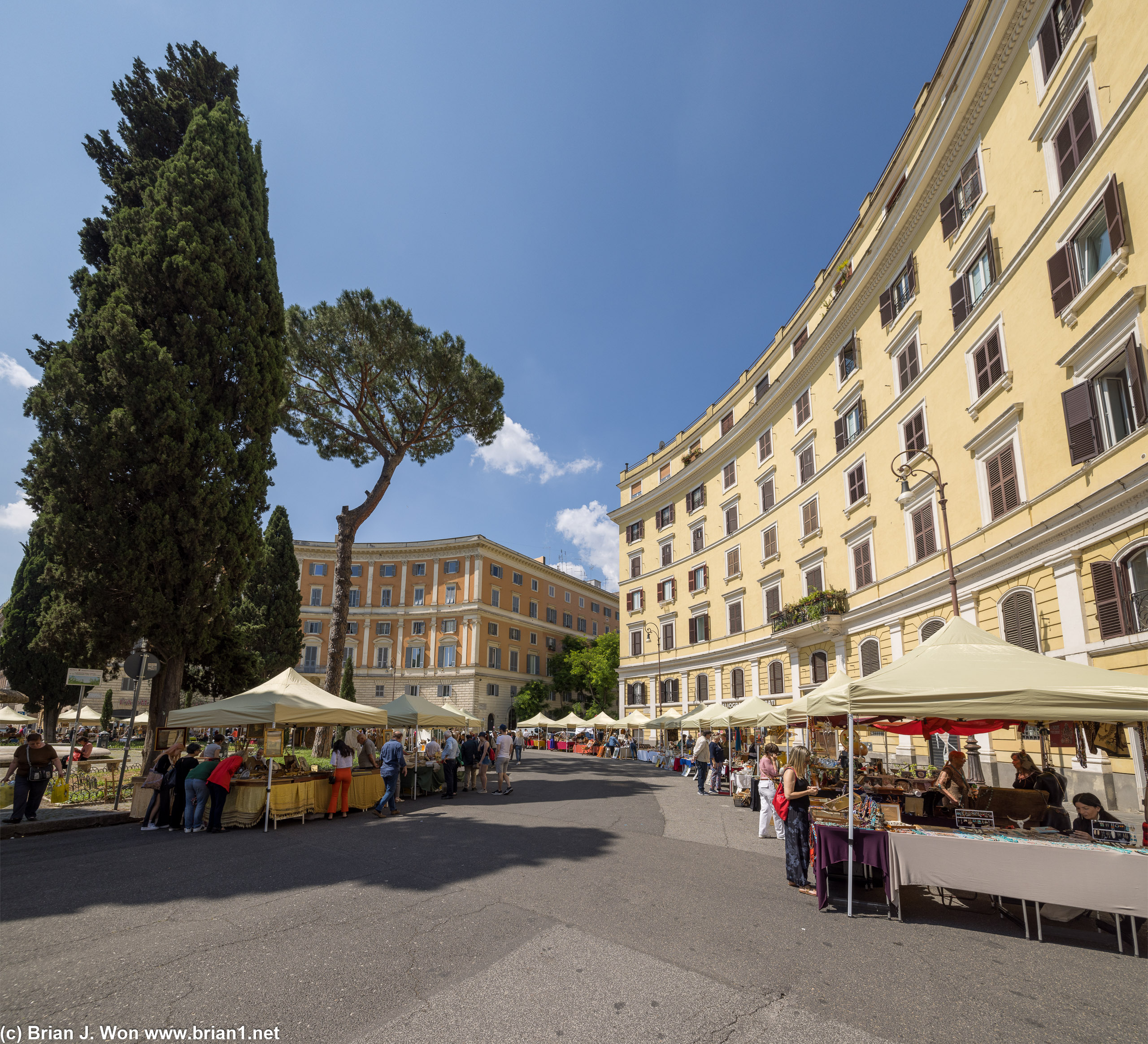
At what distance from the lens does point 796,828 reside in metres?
7.55

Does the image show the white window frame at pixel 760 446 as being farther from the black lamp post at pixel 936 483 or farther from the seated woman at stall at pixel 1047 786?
the seated woman at stall at pixel 1047 786

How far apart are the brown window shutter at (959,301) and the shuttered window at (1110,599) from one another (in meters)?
8.57

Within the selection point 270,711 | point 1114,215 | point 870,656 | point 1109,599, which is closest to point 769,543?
point 870,656

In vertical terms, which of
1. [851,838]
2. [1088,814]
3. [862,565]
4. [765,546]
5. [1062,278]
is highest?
[1062,278]

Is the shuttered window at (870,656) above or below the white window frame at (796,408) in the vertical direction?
below

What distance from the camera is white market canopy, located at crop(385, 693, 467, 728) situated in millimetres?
17312

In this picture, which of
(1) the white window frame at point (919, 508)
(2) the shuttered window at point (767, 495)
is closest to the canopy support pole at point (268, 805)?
(1) the white window frame at point (919, 508)

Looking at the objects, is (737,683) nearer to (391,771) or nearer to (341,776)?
(391,771)

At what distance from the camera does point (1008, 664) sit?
23.9ft

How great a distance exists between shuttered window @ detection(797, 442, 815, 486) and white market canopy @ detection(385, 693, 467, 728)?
1832cm

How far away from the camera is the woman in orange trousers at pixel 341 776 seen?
12.8 metres

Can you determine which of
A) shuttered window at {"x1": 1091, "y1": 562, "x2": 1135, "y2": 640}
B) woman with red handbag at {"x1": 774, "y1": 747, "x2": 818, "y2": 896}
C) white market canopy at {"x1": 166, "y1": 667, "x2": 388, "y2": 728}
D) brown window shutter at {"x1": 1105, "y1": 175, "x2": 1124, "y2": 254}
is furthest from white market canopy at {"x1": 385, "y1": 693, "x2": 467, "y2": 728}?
brown window shutter at {"x1": 1105, "y1": 175, "x2": 1124, "y2": 254}

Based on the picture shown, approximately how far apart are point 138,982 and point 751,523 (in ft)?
101

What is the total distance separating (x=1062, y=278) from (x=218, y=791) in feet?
65.3
